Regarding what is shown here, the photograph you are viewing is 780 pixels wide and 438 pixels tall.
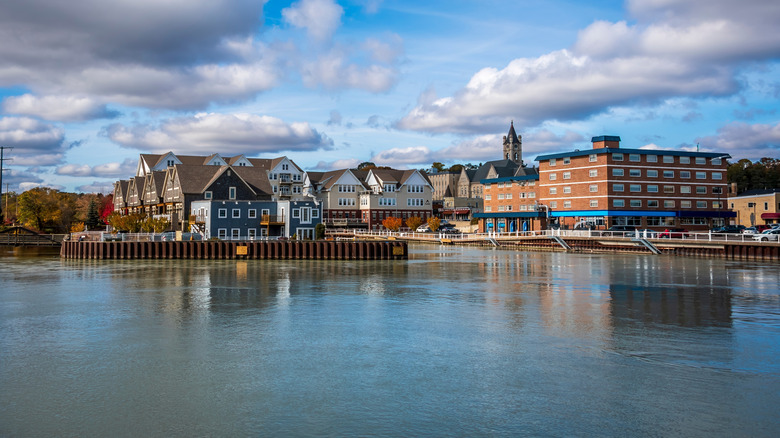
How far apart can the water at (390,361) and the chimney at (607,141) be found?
63.1m

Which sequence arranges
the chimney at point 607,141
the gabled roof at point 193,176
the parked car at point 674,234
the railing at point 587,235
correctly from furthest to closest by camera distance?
the chimney at point 607,141
the gabled roof at point 193,176
the parked car at point 674,234
the railing at point 587,235

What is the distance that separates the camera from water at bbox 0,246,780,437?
1220cm

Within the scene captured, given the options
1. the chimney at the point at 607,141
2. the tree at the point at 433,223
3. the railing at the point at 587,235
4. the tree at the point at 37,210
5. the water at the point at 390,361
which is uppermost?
the chimney at the point at 607,141

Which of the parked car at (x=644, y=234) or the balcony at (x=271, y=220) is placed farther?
the balcony at (x=271, y=220)

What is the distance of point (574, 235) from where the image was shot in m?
76.1

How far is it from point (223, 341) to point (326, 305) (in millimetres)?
8303

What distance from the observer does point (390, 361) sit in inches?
663

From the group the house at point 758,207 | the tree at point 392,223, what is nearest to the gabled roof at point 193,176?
the tree at point 392,223

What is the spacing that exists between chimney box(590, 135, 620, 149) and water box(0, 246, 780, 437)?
63051 mm

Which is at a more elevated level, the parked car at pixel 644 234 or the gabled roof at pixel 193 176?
the gabled roof at pixel 193 176

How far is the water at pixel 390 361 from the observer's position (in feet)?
40.0

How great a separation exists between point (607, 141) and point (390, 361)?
8468 cm

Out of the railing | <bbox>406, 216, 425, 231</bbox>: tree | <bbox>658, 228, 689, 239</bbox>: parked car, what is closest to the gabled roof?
the railing

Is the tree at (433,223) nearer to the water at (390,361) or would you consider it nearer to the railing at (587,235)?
the railing at (587,235)
